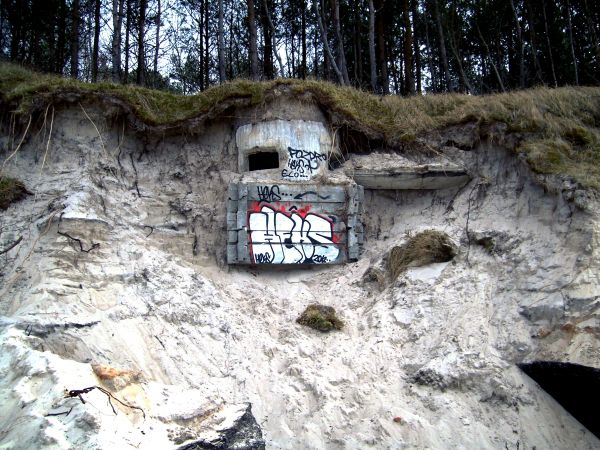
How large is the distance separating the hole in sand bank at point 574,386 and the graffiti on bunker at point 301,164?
525 centimetres

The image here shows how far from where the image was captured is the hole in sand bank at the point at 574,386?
6.80 meters

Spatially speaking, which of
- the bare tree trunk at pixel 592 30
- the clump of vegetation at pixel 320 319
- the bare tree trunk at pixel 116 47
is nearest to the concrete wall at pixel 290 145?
the clump of vegetation at pixel 320 319

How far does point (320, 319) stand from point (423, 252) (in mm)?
2216

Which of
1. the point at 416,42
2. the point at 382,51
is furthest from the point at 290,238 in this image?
the point at 416,42

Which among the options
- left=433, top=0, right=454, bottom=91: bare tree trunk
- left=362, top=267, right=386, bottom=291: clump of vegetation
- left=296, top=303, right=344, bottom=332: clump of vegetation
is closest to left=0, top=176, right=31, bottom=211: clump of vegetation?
left=296, top=303, right=344, bottom=332: clump of vegetation

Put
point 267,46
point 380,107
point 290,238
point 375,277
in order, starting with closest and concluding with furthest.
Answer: point 375,277
point 290,238
point 380,107
point 267,46

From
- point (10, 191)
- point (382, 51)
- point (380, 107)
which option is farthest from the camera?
point (382, 51)

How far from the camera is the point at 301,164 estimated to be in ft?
34.4

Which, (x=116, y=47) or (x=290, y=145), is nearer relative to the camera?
(x=290, y=145)

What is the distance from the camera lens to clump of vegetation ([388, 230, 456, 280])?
938 centimetres

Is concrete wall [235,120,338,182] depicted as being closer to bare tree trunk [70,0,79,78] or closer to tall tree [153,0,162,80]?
bare tree trunk [70,0,79,78]

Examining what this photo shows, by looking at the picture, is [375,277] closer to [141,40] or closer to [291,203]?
[291,203]

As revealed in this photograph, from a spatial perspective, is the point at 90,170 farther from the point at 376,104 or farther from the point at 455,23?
the point at 455,23

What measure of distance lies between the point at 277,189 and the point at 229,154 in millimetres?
1446
